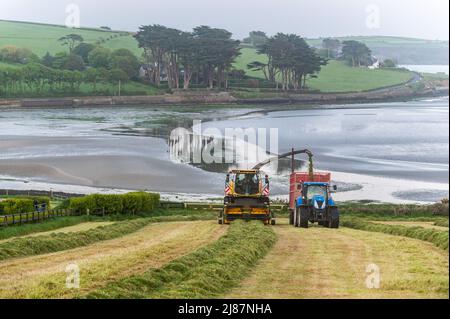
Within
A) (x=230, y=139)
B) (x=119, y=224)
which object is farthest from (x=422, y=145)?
(x=119, y=224)

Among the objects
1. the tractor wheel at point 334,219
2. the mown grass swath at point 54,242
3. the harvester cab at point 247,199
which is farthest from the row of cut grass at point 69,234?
the tractor wheel at point 334,219

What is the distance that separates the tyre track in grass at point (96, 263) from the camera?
18109 millimetres

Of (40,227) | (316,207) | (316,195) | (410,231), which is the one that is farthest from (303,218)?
(40,227)

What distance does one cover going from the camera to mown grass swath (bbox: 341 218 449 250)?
89.2 feet

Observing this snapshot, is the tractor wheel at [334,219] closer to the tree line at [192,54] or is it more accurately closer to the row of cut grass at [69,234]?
the row of cut grass at [69,234]

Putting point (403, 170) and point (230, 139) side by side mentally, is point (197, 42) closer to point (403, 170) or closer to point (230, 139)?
point (230, 139)

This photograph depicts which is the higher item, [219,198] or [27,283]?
[27,283]

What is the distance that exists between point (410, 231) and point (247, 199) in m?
9.64

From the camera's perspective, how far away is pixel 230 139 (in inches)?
3915

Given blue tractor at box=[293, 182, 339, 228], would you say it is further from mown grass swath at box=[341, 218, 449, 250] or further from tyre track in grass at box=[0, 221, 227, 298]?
tyre track in grass at box=[0, 221, 227, 298]

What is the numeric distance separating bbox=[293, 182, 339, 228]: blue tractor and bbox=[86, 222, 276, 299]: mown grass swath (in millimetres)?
11428

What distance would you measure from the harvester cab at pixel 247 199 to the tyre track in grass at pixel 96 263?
510 centimetres

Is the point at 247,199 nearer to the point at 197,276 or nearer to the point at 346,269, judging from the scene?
the point at 346,269
